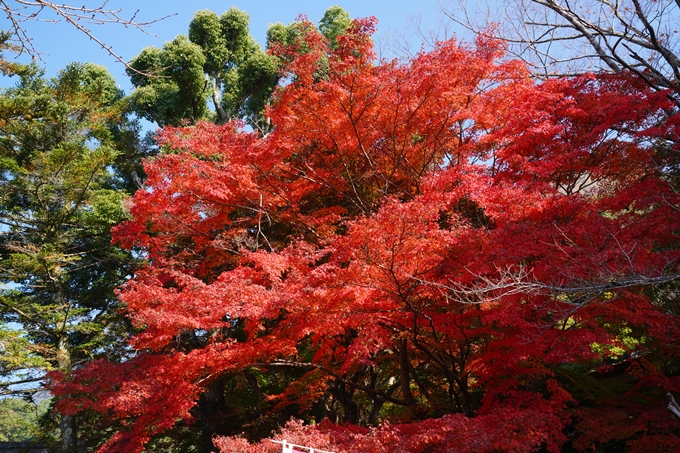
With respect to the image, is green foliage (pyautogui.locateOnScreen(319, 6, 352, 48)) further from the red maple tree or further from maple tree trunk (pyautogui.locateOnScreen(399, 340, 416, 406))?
maple tree trunk (pyautogui.locateOnScreen(399, 340, 416, 406))

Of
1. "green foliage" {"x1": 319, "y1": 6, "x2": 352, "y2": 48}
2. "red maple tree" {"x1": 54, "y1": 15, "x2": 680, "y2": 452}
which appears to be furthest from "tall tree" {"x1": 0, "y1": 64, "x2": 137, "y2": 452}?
"green foliage" {"x1": 319, "y1": 6, "x2": 352, "y2": 48}

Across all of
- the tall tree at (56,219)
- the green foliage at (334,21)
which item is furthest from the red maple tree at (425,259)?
the green foliage at (334,21)

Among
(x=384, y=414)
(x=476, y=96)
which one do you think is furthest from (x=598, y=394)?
(x=384, y=414)

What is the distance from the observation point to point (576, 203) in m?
7.18

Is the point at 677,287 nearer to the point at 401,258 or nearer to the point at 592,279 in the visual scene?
the point at 592,279

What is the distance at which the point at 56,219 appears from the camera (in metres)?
14.4

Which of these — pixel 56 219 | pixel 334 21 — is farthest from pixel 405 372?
pixel 334 21

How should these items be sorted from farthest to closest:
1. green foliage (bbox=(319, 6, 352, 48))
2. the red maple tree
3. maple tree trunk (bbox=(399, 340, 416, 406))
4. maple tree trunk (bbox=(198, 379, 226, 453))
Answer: green foliage (bbox=(319, 6, 352, 48)), maple tree trunk (bbox=(198, 379, 226, 453)), maple tree trunk (bbox=(399, 340, 416, 406)), the red maple tree

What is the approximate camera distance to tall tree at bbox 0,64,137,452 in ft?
44.0

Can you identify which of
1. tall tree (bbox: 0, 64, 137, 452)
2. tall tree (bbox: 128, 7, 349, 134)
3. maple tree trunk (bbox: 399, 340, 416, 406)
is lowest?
maple tree trunk (bbox: 399, 340, 416, 406)

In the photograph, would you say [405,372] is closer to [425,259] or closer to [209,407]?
[425,259]

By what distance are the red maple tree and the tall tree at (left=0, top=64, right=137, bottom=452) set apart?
10.3ft

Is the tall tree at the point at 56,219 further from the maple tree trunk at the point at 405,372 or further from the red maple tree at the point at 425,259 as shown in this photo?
the maple tree trunk at the point at 405,372

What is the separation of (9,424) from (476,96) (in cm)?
4453
